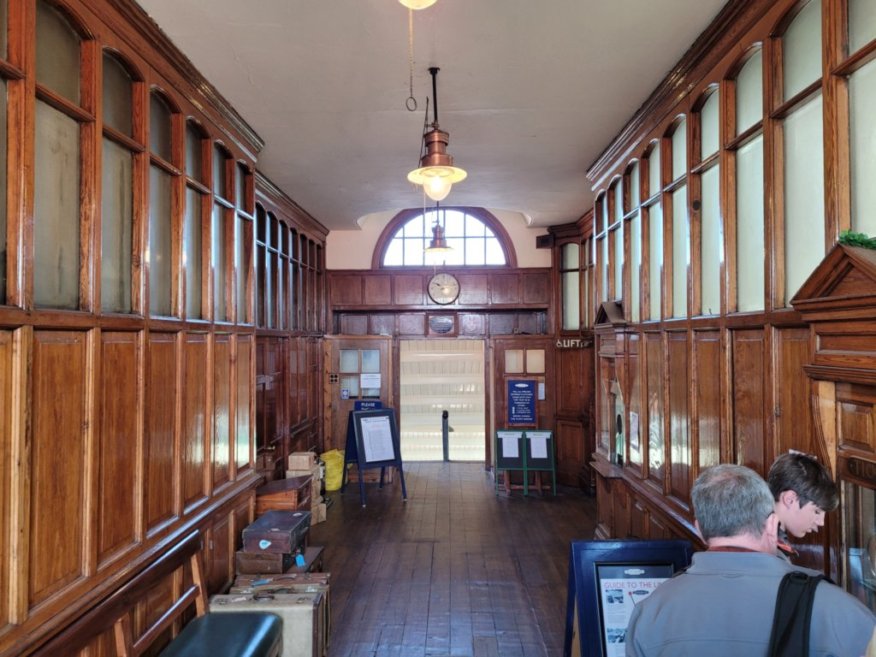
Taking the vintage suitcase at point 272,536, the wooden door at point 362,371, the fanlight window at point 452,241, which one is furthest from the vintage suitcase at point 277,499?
the fanlight window at point 452,241

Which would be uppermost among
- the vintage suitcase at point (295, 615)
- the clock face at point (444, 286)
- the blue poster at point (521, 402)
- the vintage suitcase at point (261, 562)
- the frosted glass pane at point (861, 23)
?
the frosted glass pane at point (861, 23)

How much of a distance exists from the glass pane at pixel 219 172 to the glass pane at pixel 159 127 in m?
0.55

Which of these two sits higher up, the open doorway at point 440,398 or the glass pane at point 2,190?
the glass pane at point 2,190

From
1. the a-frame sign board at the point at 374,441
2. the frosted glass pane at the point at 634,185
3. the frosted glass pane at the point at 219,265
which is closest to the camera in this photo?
the frosted glass pane at the point at 219,265

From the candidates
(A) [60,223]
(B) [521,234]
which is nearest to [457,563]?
(A) [60,223]

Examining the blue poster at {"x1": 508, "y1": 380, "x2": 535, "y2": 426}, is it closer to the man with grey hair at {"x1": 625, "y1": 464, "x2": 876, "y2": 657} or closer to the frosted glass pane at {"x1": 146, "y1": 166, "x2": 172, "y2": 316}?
the frosted glass pane at {"x1": 146, "y1": 166, "x2": 172, "y2": 316}

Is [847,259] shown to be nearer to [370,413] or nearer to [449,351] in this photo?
[370,413]

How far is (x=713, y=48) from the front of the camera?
2.74m

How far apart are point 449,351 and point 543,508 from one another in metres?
2.85

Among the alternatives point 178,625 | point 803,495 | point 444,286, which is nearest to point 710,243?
point 803,495

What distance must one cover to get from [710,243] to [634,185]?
4.54ft

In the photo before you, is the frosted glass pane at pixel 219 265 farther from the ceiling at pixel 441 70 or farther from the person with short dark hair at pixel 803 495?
the person with short dark hair at pixel 803 495

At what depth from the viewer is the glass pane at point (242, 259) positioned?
153 inches

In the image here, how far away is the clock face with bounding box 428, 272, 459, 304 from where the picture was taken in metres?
8.05
